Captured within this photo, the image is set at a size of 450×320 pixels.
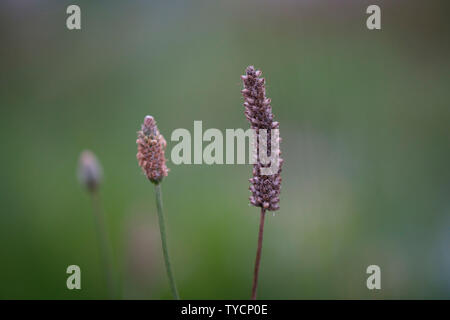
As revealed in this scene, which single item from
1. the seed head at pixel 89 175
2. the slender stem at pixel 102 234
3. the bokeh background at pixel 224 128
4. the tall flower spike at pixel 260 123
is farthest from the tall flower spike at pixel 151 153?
the bokeh background at pixel 224 128

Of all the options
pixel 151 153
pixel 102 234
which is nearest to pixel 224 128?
pixel 102 234

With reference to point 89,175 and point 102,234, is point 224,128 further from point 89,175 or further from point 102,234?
point 89,175

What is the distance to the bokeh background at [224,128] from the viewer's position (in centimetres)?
265

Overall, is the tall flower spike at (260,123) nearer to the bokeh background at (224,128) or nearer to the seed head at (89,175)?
the seed head at (89,175)

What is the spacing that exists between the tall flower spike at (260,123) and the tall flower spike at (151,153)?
278mm

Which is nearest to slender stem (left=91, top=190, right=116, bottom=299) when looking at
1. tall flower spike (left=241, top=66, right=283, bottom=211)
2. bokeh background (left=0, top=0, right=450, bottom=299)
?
bokeh background (left=0, top=0, right=450, bottom=299)

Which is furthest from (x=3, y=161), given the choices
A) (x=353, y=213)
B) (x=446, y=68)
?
(x=446, y=68)

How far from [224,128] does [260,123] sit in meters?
3.08

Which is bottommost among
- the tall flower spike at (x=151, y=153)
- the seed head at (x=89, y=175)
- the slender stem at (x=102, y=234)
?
the slender stem at (x=102, y=234)

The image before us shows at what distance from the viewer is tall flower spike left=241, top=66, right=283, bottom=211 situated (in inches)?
45.9

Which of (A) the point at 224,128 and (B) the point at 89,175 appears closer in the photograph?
(B) the point at 89,175

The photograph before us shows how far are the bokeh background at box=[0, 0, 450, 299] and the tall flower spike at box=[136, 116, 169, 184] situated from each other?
4.68 feet

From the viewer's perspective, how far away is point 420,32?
5312mm

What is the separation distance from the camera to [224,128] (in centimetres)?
425
